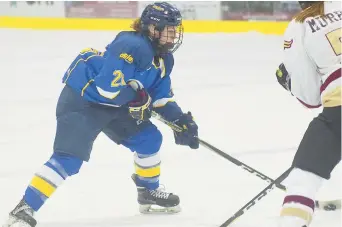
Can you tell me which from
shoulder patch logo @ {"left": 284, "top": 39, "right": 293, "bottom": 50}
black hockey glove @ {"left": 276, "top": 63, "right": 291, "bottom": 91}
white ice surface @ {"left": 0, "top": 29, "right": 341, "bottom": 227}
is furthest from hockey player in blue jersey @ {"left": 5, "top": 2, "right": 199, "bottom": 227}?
shoulder patch logo @ {"left": 284, "top": 39, "right": 293, "bottom": 50}

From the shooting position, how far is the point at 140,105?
6.97 ft

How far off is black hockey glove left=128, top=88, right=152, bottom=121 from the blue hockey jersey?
3 cm

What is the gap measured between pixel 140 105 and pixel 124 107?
15 centimetres

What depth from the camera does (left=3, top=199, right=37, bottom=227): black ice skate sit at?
6.63 ft

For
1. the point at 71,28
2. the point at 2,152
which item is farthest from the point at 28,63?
the point at 2,152

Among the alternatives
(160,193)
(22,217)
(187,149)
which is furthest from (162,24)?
(187,149)

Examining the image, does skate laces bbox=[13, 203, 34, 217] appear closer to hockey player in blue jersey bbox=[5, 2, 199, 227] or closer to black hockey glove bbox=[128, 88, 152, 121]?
hockey player in blue jersey bbox=[5, 2, 199, 227]

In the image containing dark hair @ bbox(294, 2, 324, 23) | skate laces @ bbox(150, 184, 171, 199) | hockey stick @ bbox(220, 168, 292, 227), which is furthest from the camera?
skate laces @ bbox(150, 184, 171, 199)

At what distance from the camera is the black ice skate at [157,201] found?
2.37 m

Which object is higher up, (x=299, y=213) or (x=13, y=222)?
(x=299, y=213)

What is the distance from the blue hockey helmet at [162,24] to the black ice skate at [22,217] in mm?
679

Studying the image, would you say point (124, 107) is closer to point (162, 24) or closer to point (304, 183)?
point (162, 24)

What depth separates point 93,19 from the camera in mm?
7082

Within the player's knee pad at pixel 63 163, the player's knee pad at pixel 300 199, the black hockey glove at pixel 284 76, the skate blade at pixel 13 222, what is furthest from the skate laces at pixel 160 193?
the player's knee pad at pixel 300 199
